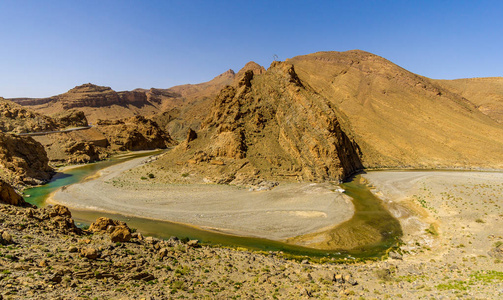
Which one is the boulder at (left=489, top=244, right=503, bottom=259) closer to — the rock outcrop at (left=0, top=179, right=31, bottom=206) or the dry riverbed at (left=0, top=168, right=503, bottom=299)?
the dry riverbed at (left=0, top=168, right=503, bottom=299)

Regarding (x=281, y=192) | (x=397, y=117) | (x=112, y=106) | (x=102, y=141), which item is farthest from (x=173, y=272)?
(x=112, y=106)

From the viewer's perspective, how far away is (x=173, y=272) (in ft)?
48.6

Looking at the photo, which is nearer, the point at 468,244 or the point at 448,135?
the point at 468,244

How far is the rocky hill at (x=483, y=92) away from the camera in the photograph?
9006cm

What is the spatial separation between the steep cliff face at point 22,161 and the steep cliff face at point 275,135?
24.1 m

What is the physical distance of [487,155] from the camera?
57.3m

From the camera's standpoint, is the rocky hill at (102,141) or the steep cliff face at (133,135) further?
the steep cliff face at (133,135)

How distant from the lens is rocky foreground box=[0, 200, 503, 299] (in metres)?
11.3

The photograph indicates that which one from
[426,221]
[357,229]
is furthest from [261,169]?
[426,221]

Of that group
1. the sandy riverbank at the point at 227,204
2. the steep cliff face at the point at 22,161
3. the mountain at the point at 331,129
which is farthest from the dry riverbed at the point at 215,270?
the steep cliff face at the point at 22,161

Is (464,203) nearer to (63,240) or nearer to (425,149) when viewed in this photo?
(425,149)

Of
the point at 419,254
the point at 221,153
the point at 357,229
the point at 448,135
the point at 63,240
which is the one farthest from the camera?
the point at 448,135

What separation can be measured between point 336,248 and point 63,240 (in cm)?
2088

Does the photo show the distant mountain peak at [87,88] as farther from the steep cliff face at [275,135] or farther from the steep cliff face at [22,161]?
the steep cliff face at [275,135]
